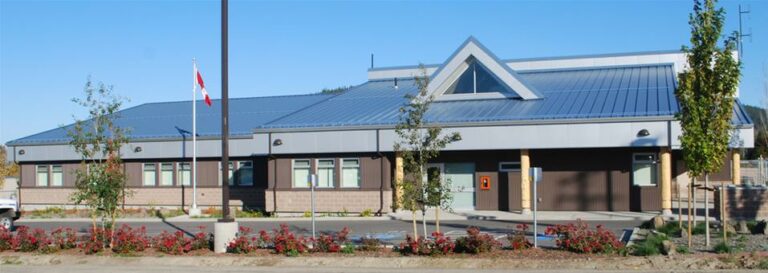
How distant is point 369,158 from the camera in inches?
1284

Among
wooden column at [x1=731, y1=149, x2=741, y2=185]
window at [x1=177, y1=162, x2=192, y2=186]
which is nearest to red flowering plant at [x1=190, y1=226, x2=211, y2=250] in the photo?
window at [x1=177, y1=162, x2=192, y2=186]

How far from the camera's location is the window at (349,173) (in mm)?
33028

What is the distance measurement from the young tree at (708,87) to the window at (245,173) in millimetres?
23027

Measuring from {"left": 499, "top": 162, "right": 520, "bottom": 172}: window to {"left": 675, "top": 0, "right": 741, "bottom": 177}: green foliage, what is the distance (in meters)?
14.0

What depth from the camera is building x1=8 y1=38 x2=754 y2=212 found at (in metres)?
29.9

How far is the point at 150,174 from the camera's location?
131 ft

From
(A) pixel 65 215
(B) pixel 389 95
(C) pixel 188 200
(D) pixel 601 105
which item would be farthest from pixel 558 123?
(A) pixel 65 215

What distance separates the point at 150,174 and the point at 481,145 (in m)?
16.8

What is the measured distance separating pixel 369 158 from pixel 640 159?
380 inches

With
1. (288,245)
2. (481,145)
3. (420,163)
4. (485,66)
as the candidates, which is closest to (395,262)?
(288,245)

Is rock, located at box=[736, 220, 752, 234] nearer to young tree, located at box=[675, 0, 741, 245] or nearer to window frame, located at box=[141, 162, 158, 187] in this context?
young tree, located at box=[675, 0, 741, 245]

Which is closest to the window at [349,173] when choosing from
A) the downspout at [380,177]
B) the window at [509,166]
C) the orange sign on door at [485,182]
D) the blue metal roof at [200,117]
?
the downspout at [380,177]

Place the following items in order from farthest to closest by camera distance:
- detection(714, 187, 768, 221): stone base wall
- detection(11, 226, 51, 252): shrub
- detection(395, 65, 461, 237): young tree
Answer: detection(714, 187, 768, 221): stone base wall
detection(11, 226, 51, 252): shrub
detection(395, 65, 461, 237): young tree

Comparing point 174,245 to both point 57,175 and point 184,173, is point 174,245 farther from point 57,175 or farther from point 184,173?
point 57,175
